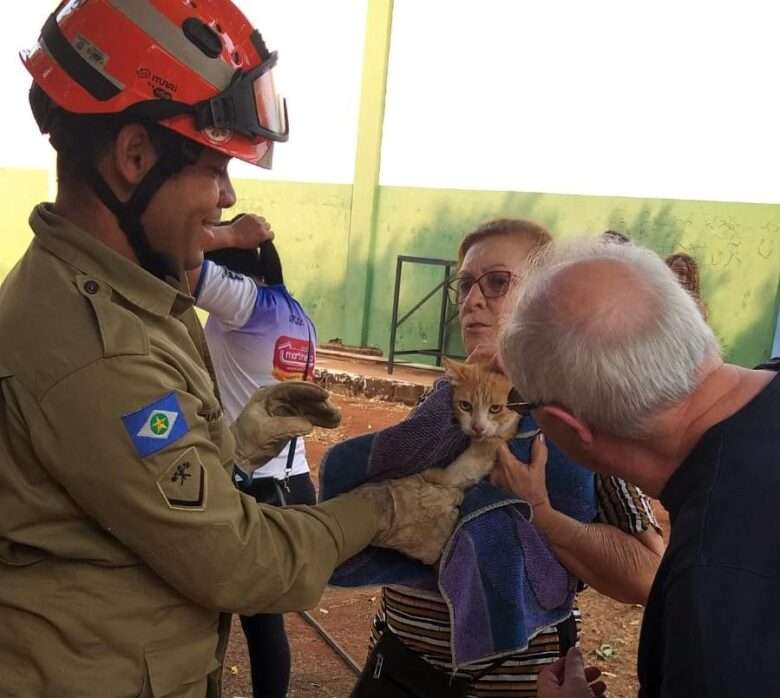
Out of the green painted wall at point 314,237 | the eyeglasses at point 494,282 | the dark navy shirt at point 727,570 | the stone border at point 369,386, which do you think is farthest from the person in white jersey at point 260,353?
the green painted wall at point 314,237

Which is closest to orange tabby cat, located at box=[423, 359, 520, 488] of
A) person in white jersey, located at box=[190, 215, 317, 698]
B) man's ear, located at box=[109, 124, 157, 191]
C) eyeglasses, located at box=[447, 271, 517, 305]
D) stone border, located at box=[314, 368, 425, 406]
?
eyeglasses, located at box=[447, 271, 517, 305]

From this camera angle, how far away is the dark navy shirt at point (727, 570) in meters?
1.10

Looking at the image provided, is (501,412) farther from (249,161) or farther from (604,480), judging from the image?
(249,161)

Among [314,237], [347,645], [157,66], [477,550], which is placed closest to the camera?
[157,66]

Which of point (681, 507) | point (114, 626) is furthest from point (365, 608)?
point (681, 507)

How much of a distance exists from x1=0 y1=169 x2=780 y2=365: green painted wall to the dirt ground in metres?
6.07

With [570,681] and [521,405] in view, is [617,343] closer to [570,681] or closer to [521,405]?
[521,405]

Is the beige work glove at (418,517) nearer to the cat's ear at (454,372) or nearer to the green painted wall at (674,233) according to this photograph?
the cat's ear at (454,372)

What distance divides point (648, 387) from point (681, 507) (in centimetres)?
20

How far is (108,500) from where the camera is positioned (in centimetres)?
145

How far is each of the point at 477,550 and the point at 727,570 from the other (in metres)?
0.81

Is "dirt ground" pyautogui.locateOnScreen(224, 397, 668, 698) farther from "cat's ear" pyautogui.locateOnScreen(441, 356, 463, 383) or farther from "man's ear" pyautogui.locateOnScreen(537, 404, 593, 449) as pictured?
"man's ear" pyautogui.locateOnScreen(537, 404, 593, 449)

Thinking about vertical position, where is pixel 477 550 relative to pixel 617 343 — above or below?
below

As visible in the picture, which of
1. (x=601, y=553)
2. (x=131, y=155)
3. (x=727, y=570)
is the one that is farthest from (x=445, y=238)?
(x=727, y=570)
